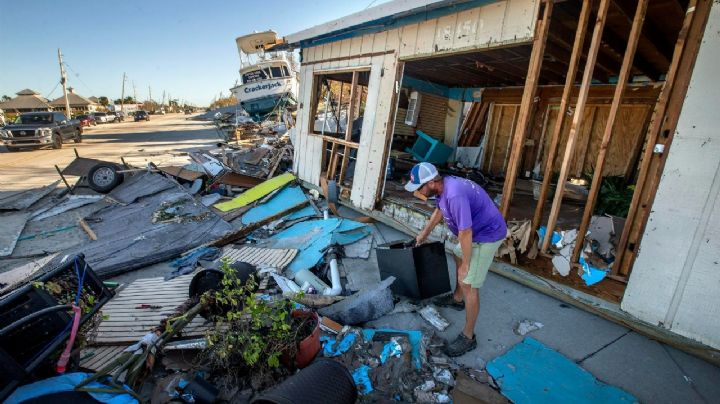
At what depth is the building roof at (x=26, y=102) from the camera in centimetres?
4904

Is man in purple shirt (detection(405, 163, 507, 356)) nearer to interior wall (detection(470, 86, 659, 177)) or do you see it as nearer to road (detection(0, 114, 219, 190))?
interior wall (detection(470, 86, 659, 177))

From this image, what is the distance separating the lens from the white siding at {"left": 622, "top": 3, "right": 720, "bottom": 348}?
2.69 m

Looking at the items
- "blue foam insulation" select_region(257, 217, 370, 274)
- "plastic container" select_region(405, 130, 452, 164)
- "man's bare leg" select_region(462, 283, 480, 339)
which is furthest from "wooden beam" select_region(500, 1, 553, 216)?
"plastic container" select_region(405, 130, 452, 164)

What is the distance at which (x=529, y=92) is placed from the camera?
3.77 metres

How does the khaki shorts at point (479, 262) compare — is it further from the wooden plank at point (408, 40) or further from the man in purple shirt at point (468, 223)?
the wooden plank at point (408, 40)

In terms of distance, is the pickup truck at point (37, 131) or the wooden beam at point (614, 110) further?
the pickup truck at point (37, 131)

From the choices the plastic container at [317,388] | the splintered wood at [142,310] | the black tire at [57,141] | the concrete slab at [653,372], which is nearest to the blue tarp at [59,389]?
the plastic container at [317,388]

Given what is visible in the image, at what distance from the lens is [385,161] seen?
5.86m

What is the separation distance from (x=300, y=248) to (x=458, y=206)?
3.26 metres

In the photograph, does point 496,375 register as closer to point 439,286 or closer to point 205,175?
point 439,286

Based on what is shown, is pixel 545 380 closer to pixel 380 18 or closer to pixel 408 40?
pixel 408 40

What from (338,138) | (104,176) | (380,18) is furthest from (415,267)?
(104,176)

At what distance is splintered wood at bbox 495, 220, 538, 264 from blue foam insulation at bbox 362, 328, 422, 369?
1732mm

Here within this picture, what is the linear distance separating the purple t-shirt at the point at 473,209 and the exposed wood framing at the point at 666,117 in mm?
1394
